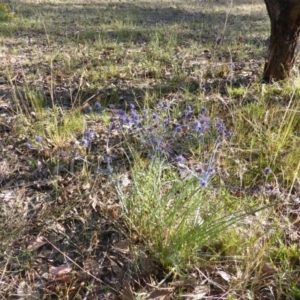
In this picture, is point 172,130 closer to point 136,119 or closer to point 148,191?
point 136,119

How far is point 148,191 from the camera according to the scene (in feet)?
6.06

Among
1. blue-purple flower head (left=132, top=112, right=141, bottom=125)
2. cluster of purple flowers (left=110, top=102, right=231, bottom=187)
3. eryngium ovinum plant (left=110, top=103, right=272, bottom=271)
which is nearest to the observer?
eryngium ovinum plant (left=110, top=103, right=272, bottom=271)

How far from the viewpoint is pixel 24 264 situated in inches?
70.2

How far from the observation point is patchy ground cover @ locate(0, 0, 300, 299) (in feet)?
5.58

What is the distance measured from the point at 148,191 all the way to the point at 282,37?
8.29 feet

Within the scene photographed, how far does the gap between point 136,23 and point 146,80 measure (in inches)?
134

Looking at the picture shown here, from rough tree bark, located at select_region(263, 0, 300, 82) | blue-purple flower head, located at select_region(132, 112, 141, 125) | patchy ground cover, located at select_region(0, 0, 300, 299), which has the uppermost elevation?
rough tree bark, located at select_region(263, 0, 300, 82)

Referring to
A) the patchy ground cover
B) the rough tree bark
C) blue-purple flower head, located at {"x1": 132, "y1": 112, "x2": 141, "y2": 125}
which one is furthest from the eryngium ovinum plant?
the rough tree bark

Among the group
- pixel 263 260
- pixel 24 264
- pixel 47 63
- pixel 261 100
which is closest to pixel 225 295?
pixel 263 260

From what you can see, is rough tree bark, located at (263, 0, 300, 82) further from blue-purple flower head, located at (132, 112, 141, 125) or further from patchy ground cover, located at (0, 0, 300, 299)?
blue-purple flower head, located at (132, 112, 141, 125)

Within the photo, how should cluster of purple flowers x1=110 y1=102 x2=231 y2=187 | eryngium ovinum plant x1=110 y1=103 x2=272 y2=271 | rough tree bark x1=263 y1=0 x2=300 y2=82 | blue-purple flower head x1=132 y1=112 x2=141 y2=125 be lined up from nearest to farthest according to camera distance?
eryngium ovinum plant x1=110 y1=103 x2=272 y2=271, blue-purple flower head x1=132 y1=112 x2=141 y2=125, cluster of purple flowers x1=110 y1=102 x2=231 y2=187, rough tree bark x1=263 y1=0 x2=300 y2=82

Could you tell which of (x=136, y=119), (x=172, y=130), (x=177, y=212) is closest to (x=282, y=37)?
(x=172, y=130)

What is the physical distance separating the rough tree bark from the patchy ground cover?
0.60 ft

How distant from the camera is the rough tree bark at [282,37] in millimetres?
3410
